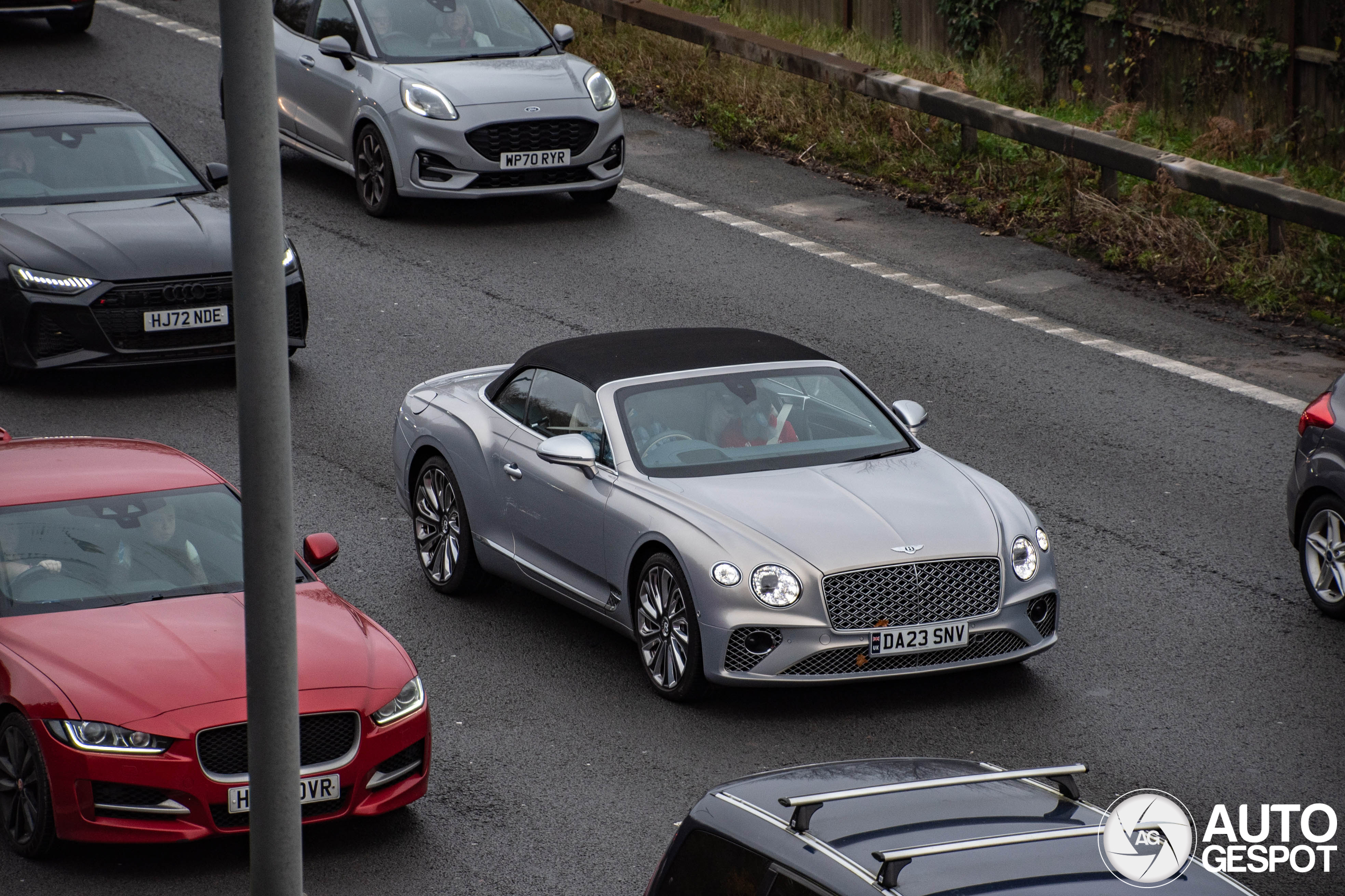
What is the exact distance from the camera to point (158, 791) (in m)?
7.46

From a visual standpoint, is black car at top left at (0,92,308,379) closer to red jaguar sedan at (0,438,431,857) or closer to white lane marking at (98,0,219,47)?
red jaguar sedan at (0,438,431,857)

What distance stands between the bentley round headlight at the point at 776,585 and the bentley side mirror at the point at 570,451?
123 centimetres

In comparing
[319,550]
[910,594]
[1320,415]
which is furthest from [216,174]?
[1320,415]

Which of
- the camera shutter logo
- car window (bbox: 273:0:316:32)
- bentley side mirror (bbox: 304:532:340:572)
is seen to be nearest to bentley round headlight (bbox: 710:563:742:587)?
bentley side mirror (bbox: 304:532:340:572)

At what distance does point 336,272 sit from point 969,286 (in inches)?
206

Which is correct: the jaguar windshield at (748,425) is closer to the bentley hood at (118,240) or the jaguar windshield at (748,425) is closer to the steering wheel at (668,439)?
the steering wheel at (668,439)

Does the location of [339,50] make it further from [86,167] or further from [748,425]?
[748,425]

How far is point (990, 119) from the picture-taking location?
18297mm

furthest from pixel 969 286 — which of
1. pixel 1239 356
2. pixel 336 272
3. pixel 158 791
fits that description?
pixel 158 791

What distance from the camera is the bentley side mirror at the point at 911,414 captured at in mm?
10250

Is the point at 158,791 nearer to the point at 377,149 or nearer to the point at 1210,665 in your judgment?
the point at 1210,665

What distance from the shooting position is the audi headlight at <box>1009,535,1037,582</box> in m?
9.23

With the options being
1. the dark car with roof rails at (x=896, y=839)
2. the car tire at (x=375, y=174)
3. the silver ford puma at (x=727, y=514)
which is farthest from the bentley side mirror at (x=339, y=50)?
the dark car with roof rails at (x=896, y=839)

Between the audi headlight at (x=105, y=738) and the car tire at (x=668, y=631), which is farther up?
the audi headlight at (x=105, y=738)
